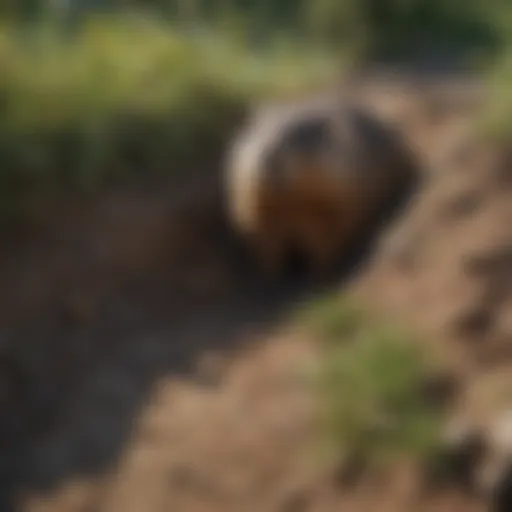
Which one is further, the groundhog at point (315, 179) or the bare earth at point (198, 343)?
the groundhog at point (315, 179)

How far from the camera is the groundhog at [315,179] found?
5.18 metres

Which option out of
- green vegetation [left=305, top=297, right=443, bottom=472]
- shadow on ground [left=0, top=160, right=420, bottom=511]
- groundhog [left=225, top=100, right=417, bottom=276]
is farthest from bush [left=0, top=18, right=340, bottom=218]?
green vegetation [left=305, top=297, right=443, bottom=472]

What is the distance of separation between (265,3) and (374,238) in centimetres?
508

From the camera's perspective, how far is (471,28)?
10430 mm

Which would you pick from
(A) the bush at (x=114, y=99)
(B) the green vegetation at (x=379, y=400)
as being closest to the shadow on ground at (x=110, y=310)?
(A) the bush at (x=114, y=99)

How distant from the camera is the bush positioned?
5.77m

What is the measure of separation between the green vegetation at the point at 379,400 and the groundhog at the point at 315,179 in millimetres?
1327

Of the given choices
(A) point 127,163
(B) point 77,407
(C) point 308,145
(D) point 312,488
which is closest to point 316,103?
(C) point 308,145

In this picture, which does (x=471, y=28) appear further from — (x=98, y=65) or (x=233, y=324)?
(x=233, y=324)

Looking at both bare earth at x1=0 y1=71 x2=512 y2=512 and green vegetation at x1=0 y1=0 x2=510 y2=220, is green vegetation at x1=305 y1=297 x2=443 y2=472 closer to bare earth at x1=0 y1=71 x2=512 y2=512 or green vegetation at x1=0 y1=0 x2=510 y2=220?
bare earth at x1=0 y1=71 x2=512 y2=512

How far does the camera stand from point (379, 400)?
353 centimetres

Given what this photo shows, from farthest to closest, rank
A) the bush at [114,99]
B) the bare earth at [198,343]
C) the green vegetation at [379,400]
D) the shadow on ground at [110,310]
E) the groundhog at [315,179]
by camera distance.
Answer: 1. the bush at [114,99]
2. the groundhog at [315,179]
3. the shadow on ground at [110,310]
4. the bare earth at [198,343]
5. the green vegetation at [379,400]

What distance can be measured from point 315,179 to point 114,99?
1501mm

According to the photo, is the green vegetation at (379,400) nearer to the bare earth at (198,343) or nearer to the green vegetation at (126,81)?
the bare earth at (198,343)
